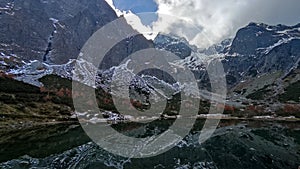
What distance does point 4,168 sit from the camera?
164 ft

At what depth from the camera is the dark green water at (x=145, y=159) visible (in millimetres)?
57125

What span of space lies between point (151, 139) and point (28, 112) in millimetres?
59448

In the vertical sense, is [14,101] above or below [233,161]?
above

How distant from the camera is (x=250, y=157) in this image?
67812 mm

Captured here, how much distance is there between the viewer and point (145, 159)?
6200 centimetres

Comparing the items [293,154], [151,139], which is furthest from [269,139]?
[151,139]

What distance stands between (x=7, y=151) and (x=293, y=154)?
202 feet

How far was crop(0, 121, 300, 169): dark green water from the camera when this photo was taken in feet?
187

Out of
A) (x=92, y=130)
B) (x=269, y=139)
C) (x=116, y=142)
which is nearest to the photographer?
(x=116, y=142)

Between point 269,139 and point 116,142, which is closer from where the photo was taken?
point 116,142

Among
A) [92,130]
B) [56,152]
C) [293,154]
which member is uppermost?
[92,130]

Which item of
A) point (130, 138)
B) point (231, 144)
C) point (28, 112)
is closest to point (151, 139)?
point (130, 138)

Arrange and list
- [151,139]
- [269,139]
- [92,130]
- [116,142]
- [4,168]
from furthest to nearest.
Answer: [92,130] → [269,139] → [151,139] → [116,142] → [4,168]

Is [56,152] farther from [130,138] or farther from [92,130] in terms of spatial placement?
[92,130]
